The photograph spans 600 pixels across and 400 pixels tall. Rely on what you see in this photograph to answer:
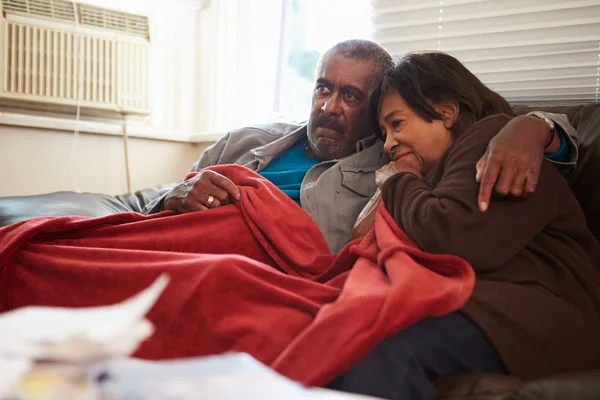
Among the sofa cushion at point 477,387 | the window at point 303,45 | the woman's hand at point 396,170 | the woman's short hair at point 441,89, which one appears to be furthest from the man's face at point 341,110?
the sofa cushion at point 477,387

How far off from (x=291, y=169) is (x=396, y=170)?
586 mm

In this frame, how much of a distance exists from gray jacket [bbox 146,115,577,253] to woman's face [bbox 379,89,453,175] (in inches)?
7.7

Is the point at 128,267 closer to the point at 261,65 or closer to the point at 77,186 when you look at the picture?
the point at 77,186

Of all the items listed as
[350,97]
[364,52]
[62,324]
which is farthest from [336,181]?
[62,324]

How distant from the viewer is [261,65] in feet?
9.14

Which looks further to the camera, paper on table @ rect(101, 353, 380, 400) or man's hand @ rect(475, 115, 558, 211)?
man's hand @ rect(475, 115, 558, 211)

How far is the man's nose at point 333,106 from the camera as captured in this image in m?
1.82

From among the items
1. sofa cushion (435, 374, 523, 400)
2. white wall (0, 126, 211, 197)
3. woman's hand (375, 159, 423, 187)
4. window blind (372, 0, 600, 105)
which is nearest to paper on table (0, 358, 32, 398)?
sofa cushion (435, 374, 523, 400)

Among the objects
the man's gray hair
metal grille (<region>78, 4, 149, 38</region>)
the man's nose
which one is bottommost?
the man's nose

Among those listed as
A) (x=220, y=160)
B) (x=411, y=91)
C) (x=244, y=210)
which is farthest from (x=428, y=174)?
(x=220, y=160)

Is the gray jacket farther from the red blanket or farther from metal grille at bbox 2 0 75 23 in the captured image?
metal grille at bbox 2 0 75 23

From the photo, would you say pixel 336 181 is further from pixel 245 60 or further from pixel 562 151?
pixel 245 60

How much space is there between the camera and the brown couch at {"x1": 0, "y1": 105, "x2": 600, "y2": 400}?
792 mm

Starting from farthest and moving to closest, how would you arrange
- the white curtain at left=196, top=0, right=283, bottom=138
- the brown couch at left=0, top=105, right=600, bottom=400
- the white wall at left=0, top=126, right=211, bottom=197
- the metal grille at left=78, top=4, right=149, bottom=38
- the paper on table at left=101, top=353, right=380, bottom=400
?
the white curtain at left=196, top=0, right=283, bottom=138 < the metal grille at left=78, top=4, right=149, bottom=38 < the white wall at left=0, top=126, right=211, bottom=197 < the brown couch at left=0, top=105, right=600, bottom=400 < the paper on table at left=101, top=353, right=380, bottom=400
